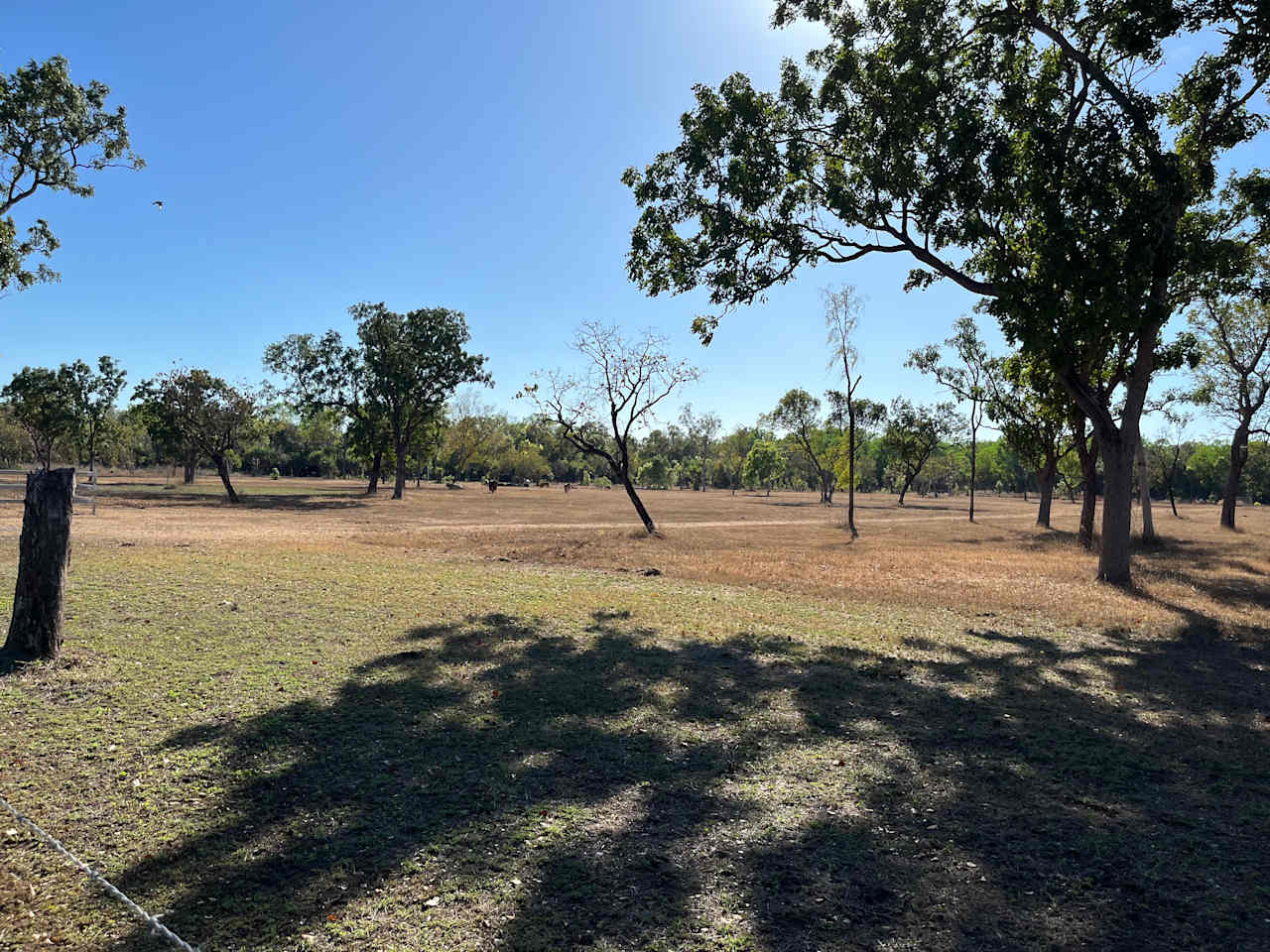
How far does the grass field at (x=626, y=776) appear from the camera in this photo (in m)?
3.33

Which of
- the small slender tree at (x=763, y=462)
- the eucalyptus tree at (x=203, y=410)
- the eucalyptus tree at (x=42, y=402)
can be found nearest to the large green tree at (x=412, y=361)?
the eucalyptus tree at (x=203, y=410)

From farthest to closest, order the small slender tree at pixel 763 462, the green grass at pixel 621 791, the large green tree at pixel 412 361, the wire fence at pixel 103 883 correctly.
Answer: the small slender tree at pixel 763 462 → the large green tree at pixel 412 361 → the green grass at pixel 621 791 → the wire fence at pixel 103 883

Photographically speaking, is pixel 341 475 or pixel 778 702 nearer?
pixel 778 702

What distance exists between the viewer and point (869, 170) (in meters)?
14.3

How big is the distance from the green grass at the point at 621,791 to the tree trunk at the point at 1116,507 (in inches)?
266

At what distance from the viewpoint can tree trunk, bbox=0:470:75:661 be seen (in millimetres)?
7043

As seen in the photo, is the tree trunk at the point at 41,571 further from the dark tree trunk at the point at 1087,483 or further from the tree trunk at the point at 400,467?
the tree trunk at the point at 400,467

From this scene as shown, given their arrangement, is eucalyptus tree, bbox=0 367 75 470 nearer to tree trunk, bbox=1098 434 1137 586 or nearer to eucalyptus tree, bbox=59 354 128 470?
eucalyptus tree, bbox=59 354 128 470

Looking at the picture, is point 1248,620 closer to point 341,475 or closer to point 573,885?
point 573,885

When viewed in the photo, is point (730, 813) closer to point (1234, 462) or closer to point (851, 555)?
point (851, 555)

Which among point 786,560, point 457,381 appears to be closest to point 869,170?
point 786,560

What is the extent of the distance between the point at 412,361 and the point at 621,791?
176 ft

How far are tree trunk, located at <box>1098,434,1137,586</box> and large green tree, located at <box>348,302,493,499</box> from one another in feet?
157

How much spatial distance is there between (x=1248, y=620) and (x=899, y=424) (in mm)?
54301
